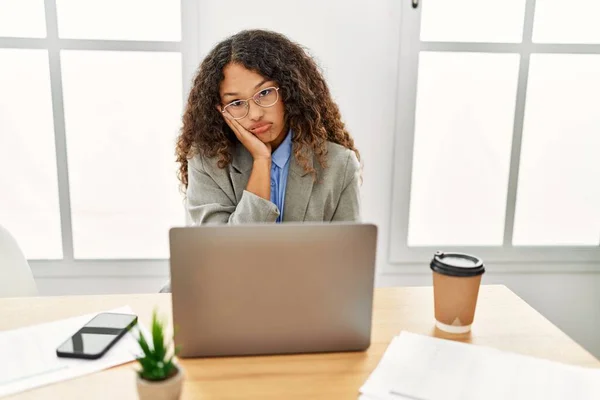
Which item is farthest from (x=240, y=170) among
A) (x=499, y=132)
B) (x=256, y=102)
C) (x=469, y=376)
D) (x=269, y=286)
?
(x=499, y=132)

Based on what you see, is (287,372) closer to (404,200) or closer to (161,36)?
(404,200)

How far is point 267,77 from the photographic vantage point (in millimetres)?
1535

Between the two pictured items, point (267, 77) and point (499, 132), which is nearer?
point (267, 77)

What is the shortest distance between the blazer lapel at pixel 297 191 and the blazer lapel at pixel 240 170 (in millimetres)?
136

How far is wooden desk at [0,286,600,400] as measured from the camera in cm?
81

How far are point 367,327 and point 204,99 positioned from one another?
953 mm

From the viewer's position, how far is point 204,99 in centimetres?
160

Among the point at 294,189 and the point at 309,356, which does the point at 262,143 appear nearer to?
the point at 294,189

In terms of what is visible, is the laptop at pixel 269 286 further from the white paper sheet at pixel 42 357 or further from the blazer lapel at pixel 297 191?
the blazer lapel at pixel 297 191

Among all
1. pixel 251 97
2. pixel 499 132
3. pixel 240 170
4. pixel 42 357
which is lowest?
pixel 42 357

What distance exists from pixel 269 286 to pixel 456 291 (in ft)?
1.23

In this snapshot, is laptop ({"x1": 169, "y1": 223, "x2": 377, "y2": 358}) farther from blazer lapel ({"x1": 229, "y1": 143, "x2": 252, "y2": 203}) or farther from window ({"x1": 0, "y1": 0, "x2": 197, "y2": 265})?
window ({"x1": 0, "y1": 0, "x2": 197, "y2": 265})

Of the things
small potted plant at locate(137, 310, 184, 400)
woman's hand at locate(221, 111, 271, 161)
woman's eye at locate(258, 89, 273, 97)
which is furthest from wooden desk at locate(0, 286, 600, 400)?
woman's eye at locate(258, 89, 273, 97)

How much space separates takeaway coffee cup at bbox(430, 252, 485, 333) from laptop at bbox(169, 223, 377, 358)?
183mm
